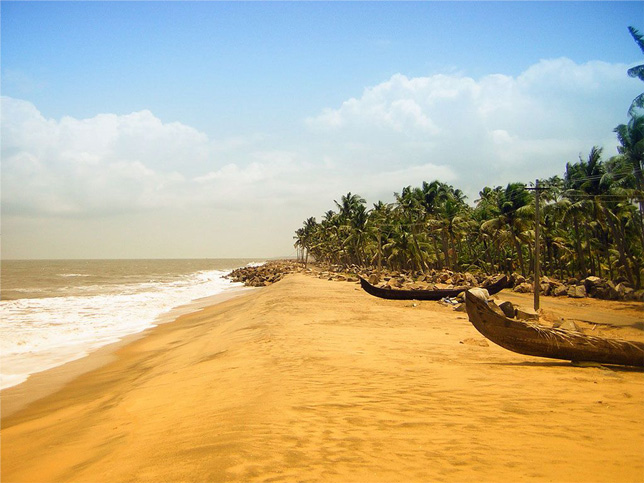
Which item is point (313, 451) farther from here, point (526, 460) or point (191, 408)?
point (191, 408)

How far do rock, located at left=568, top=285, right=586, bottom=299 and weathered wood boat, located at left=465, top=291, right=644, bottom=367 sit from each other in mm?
24165

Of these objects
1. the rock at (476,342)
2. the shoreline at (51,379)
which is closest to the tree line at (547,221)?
the rock at (476,342)

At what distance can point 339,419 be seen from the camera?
579cm

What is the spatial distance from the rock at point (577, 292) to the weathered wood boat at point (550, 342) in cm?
2417

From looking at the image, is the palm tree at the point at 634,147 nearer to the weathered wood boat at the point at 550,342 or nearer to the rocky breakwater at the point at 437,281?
the rocky breakwater at the point at 437,281

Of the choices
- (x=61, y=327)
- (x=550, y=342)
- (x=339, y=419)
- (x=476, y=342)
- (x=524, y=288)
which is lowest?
(x=61, y=327)

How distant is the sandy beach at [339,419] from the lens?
432cm

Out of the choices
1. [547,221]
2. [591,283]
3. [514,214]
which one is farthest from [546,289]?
[547,221]

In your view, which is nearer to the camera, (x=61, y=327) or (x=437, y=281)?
(x=61, y=327)

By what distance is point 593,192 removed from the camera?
117 feet

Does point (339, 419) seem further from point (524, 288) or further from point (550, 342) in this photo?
point (524, 288)

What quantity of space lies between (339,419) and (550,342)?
19.8 feet

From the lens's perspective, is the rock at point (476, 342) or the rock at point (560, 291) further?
the rock at point (560, 291)

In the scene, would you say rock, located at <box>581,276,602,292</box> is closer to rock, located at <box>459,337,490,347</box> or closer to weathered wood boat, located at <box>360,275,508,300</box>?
weathered wood boat, located at <box>360,275,508,300</box>
